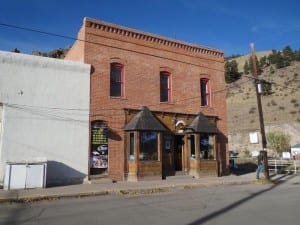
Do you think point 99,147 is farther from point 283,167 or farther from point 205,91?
point 283,167

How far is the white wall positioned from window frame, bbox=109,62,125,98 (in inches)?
66.8

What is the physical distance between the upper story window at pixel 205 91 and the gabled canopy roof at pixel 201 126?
1654mm

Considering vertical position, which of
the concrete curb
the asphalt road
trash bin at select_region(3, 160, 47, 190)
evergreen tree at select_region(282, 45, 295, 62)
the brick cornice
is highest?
evergreen tree at select_region(282, 45, 295, 62)

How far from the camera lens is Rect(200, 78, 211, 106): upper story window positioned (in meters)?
24.8

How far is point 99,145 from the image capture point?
19281 mm

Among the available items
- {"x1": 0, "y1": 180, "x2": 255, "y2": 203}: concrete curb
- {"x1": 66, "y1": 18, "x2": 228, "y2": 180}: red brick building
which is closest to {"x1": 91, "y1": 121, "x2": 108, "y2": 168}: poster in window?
{"x1": 66, "y1": 18, "x2": 228, "y2": 180}: red brick building

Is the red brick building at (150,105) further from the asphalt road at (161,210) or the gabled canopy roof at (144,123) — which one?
the asphalt road at (161,210)

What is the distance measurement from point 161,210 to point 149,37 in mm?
13555

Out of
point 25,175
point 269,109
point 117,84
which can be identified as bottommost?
point 25,175

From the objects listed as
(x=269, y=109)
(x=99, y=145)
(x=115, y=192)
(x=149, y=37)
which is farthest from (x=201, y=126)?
(x=269, y=109)

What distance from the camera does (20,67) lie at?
17156 mm

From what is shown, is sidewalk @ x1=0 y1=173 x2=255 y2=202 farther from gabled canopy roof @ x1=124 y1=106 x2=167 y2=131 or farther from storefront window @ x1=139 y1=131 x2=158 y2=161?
gabled canopy roof @ x1=124 y1=106 x2=167 y2=131

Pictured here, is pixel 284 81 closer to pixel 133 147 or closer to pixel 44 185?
pixel 133 147

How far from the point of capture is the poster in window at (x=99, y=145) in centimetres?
1905
